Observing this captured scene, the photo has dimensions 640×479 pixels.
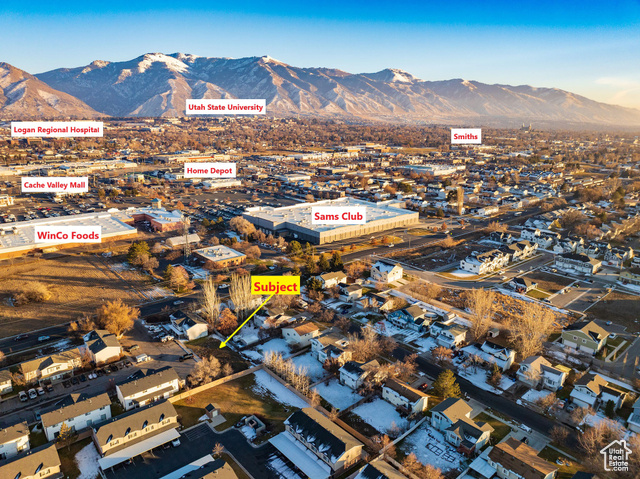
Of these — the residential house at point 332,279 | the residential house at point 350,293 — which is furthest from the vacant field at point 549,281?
the residential house at point 332,279

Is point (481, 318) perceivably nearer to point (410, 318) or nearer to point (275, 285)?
point (410, 318)

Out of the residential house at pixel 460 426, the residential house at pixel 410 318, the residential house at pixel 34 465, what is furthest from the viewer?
the residential house at pixel 410 318

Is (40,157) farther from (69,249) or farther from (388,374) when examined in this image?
(388,374)

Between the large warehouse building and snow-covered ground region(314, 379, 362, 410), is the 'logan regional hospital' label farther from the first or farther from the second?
the large warehouse building

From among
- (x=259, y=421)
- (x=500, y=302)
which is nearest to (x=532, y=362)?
(x=500, y=302)

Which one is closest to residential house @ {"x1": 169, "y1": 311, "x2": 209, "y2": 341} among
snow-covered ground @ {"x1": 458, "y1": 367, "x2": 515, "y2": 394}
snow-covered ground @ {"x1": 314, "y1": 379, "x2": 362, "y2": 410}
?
snow-covered ground @ {"x1": 314, "y1": 379, "x2": 362, "y2": 410}

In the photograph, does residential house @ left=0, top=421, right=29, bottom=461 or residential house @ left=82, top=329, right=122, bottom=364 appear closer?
residential house @ left=0, top=421, right=29, bottom=461

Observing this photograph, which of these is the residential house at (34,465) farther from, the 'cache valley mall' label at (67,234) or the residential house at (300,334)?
the 'cache valley mall' label at (67,234)
